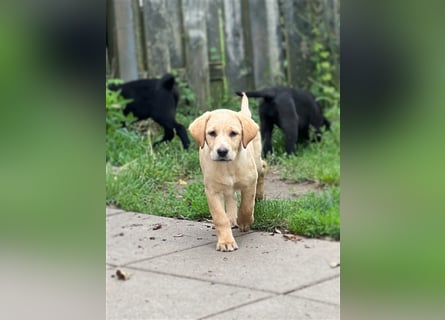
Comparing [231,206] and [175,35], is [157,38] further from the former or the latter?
[231,206]

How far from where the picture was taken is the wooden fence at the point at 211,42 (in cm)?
287

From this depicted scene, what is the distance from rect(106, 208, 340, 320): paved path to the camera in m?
2.71

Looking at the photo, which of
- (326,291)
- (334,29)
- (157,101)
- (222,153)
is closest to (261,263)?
(326,291)

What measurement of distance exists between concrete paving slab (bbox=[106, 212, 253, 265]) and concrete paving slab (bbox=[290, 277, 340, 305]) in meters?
0.32

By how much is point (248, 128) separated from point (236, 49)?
29 cm

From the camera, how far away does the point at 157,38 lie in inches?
118

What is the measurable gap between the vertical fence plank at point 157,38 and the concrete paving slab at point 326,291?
84 cm

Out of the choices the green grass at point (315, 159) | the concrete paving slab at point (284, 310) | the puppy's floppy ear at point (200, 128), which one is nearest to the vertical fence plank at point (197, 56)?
the puppy's floppy ear at point (200, 128)

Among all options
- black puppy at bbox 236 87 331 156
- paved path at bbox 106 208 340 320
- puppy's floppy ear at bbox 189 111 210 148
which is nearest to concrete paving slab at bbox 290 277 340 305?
paved path at bbox 106 208 340 320

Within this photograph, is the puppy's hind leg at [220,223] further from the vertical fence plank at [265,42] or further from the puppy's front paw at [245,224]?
the vertical fence plank at [265,42]
